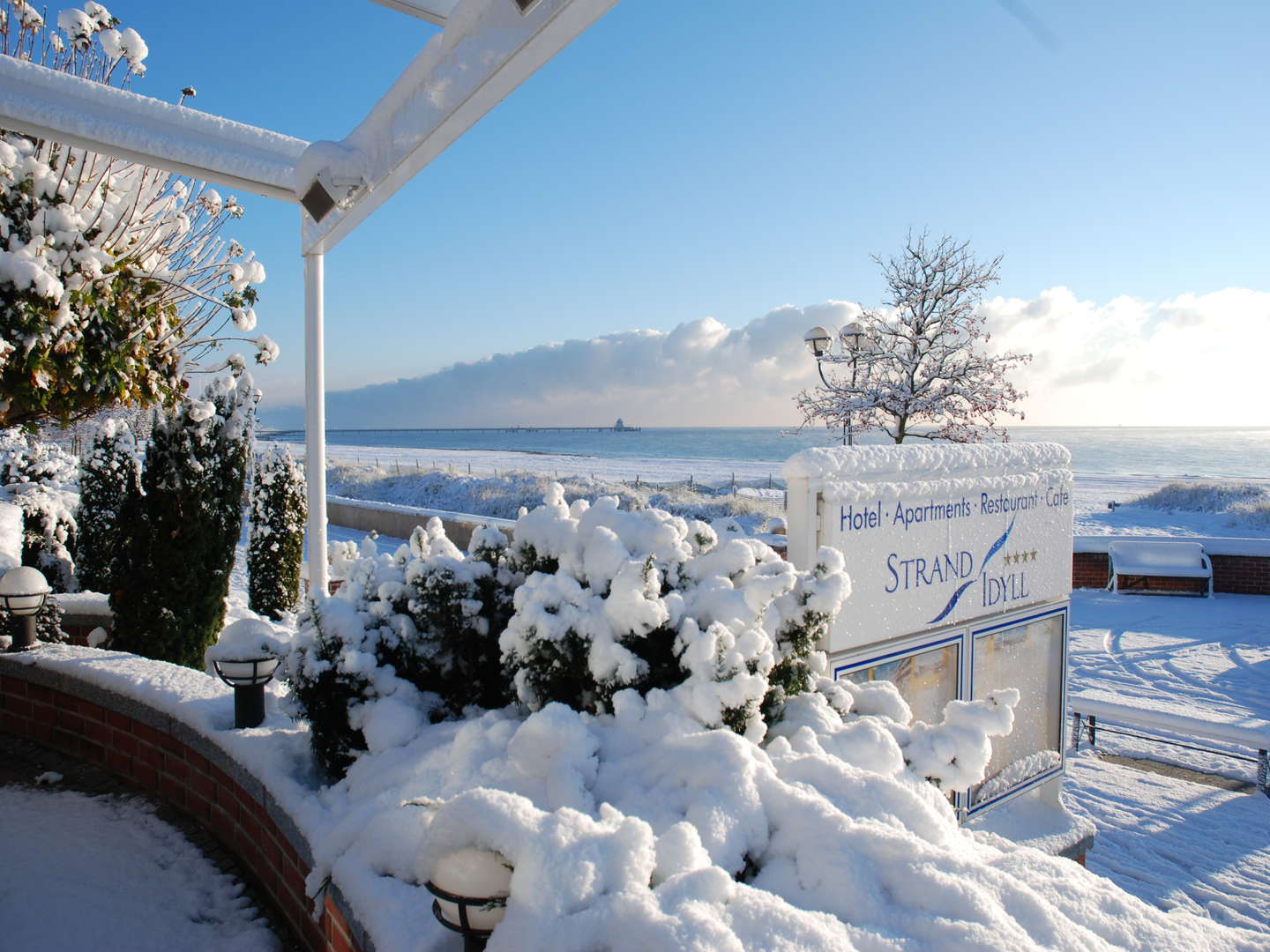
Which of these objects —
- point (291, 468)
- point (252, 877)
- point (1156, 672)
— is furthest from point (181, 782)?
point (1156, 672)

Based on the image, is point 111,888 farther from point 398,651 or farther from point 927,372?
point 927,372

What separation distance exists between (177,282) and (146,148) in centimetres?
122

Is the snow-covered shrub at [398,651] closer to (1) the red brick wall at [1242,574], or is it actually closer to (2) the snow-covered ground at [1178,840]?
(2) the snow-covered ground at [1178,840]

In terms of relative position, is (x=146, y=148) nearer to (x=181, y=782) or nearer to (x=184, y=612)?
(x=181, y=782)

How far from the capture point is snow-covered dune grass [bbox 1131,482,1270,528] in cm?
2514

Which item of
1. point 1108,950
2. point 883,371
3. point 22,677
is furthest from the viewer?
point 883,371

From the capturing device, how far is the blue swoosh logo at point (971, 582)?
4.21 m

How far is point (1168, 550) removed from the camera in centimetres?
1325

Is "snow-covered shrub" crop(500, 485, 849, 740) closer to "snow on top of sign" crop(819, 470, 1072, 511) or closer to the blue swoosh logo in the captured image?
"snow on top of sign" crop(819, 470, 1072, 511)

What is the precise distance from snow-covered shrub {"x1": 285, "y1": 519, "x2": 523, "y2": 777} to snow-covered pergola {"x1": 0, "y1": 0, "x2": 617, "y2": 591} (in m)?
0.45

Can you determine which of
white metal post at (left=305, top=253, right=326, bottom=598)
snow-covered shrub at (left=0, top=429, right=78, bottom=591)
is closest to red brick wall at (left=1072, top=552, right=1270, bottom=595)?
white metal post at (left=305, top=253, right=326, bottom=598)

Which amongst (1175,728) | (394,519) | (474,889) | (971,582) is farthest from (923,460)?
(394,519)

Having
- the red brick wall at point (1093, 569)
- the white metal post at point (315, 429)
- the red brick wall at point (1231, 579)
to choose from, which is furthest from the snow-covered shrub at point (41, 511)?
the red brick wall at point (1093, 569)

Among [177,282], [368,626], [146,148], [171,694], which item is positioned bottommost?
[171,694]
